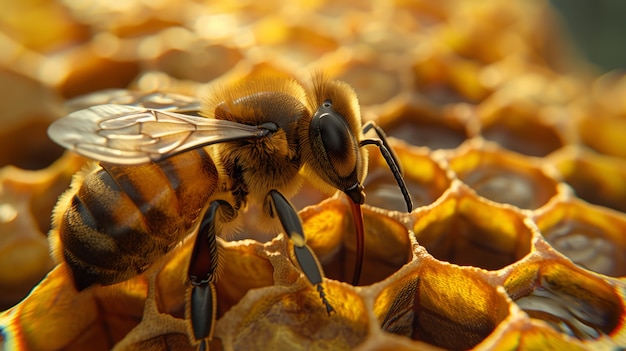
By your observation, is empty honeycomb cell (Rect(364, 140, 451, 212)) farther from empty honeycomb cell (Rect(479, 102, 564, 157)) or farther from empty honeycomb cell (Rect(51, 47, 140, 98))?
empty honeycomb cell (Rect(51, 47, 140, 98))

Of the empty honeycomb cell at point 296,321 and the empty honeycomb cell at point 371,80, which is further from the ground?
the empty honeycomb cell at point 371,80

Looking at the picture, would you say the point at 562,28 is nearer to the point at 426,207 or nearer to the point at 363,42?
the point at 363,42

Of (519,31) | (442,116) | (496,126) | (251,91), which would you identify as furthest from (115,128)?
(519,31)

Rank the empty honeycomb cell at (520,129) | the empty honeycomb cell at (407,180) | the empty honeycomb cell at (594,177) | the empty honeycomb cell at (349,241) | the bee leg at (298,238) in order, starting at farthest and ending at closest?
the empty honeycomb cell at (520,129) < the empty honeycomb cell at (594,177) < the empty honeycomb cell at (407,180) < the empty honeycomb cell at (349,241) < the bee leg at (298,238)

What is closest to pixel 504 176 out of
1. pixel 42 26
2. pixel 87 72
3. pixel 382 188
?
pixel 382 188

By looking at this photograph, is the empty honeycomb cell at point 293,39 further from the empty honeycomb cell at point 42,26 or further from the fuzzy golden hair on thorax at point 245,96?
the fuzzy golden hair on thorax at point 245,96

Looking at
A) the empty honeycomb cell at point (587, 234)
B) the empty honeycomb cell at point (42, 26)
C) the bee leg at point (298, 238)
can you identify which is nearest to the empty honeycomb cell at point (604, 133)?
the empty honeycomb cell at point (587, 234)

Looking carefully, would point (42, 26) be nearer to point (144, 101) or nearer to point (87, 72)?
point (87, 72)
